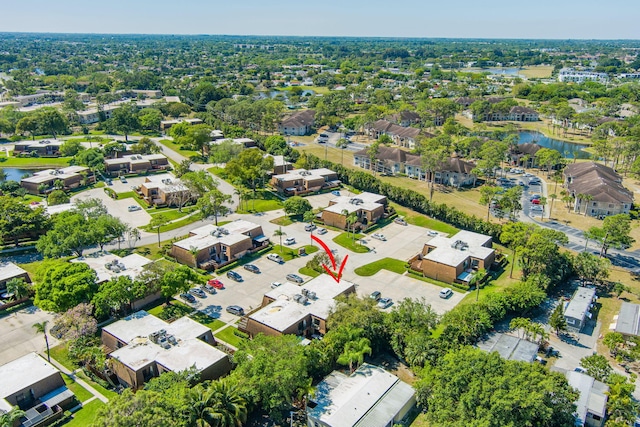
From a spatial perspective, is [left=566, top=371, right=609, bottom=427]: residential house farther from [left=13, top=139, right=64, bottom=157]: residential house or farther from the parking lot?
[left=13, top=139, right=64, bottom=157]: residential house

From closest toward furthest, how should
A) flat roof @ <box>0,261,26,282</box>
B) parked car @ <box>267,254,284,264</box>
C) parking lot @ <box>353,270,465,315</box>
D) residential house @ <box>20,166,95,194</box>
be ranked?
parking lot @ <box>353,270,465,315</box> → flat roof @ <box>0,261,26,282</box> → parked car @ <box>267,254,284,264</box> → residential house @ <box>20,166,95,194</box>

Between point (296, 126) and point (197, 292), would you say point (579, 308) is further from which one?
point (296, 126)

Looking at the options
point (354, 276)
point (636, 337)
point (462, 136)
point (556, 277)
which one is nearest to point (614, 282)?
point (556, 277)

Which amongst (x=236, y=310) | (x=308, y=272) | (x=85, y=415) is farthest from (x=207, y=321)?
(x=308, y=272)

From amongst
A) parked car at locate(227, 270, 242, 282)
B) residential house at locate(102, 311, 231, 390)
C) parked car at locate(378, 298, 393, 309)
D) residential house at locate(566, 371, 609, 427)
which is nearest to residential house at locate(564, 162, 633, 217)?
parked car at locate(378, 298, 393, 309)

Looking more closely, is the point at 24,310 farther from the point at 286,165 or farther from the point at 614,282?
the point at 614,282

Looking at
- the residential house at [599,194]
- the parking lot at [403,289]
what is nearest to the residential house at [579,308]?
the parking lot at [403,289]

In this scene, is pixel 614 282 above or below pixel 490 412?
below
